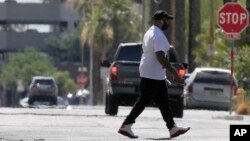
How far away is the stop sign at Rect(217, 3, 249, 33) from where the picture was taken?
3253 cm

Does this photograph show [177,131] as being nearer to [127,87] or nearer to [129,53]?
[127,87]

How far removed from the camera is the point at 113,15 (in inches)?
3219

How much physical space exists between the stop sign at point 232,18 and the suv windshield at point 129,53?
2.96 metres

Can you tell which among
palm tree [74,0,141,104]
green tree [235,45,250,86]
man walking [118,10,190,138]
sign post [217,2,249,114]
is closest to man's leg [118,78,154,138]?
man walking [118,10,190,138]

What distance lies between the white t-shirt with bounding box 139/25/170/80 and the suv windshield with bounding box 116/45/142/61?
10.8 m

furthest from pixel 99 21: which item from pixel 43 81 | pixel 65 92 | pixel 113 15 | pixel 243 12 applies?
pixel 243 12

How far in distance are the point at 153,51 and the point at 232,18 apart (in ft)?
44.9

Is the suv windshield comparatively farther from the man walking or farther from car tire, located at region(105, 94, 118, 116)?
the man walking

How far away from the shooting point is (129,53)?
30562 mm

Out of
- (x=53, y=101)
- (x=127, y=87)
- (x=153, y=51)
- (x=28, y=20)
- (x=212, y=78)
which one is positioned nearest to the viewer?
(x=153, y=51)

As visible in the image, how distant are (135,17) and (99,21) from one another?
323 cm

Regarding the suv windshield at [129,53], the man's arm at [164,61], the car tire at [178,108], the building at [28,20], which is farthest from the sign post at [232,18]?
the building at [28,20]

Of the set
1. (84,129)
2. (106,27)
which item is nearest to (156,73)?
(84,129)

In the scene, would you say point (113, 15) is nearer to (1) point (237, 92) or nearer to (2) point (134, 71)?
(1) point (237, 92)
